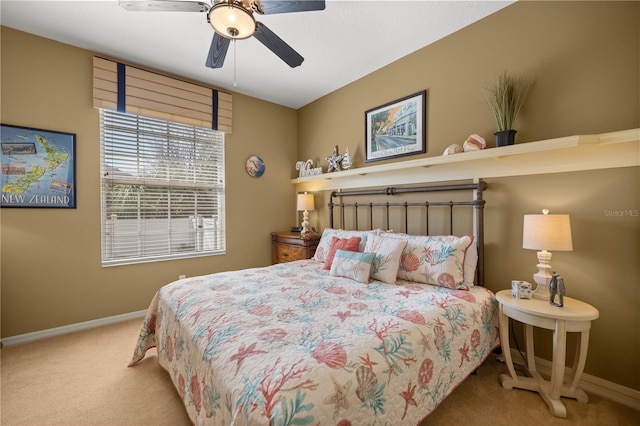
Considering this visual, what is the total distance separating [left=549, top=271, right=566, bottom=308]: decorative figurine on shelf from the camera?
1624 millimetres

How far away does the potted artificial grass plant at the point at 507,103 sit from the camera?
2.03 m

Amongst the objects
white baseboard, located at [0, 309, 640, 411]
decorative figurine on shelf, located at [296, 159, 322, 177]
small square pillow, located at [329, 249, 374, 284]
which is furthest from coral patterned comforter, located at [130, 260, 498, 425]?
decorative figurine on shelf, located at [296, 159, 322, 177]

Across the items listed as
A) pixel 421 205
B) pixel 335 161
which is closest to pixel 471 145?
pixel 421 205

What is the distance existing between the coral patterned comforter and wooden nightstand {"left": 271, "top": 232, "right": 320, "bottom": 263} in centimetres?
129

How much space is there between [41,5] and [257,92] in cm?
209

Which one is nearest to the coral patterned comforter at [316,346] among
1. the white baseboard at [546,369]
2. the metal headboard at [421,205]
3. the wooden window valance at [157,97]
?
the white baseboard at [546,369]

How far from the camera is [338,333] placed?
1.27 metres

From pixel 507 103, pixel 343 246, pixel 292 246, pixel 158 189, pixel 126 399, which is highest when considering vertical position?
pixel 507 103

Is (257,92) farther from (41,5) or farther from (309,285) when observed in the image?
(309,285)

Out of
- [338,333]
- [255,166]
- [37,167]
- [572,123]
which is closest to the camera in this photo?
[338,333]

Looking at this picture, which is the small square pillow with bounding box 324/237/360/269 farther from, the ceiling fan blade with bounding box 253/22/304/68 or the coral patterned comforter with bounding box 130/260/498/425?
the ceiling fan blade with bounding box 253/22/304/68

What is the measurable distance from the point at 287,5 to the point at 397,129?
5.72ft

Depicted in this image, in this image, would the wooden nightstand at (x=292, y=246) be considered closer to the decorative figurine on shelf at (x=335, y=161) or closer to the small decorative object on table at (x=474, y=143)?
the decorative figurine on shelf at (x=335, y=161)

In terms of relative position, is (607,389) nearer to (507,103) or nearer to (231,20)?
(507,103)
